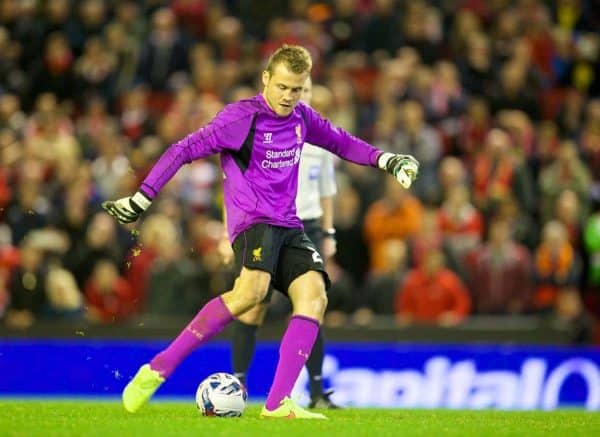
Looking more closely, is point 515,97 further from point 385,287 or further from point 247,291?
point 247,291

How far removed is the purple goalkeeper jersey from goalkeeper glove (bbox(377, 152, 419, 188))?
65cm

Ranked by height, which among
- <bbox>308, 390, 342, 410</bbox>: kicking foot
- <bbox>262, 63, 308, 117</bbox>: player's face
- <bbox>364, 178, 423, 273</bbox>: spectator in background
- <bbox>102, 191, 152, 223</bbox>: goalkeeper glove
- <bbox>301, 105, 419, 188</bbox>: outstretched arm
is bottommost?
<bbox>308, 390, 342, 410</bbox>: kicking foot

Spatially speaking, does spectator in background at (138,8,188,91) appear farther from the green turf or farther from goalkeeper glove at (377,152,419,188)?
goalkeeper glove at (377,152,419,188)

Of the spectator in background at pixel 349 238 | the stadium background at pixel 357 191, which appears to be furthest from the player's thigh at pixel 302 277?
the spectator in background at pixel 349 238

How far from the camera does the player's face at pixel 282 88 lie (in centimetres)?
926

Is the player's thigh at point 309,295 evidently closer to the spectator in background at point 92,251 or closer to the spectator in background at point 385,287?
the spectator in background at point 385,287

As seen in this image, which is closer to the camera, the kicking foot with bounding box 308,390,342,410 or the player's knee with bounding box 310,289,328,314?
the player's knee with bounding box 310,289,328,314

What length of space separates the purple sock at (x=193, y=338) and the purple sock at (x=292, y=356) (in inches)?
18.5

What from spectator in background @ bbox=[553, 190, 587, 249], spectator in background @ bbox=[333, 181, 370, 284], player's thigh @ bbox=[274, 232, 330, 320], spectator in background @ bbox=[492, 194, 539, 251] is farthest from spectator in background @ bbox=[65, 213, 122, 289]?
player's thigh @ bbox=[274, 232, 330, 320]

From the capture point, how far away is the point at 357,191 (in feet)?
59.2

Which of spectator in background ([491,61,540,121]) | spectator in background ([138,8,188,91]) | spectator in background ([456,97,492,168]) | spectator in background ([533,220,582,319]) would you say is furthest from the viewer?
spectator in background ([138,8,188,91])

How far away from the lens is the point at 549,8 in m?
22.5

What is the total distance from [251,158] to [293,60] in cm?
77

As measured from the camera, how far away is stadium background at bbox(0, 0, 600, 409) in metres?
15.6
